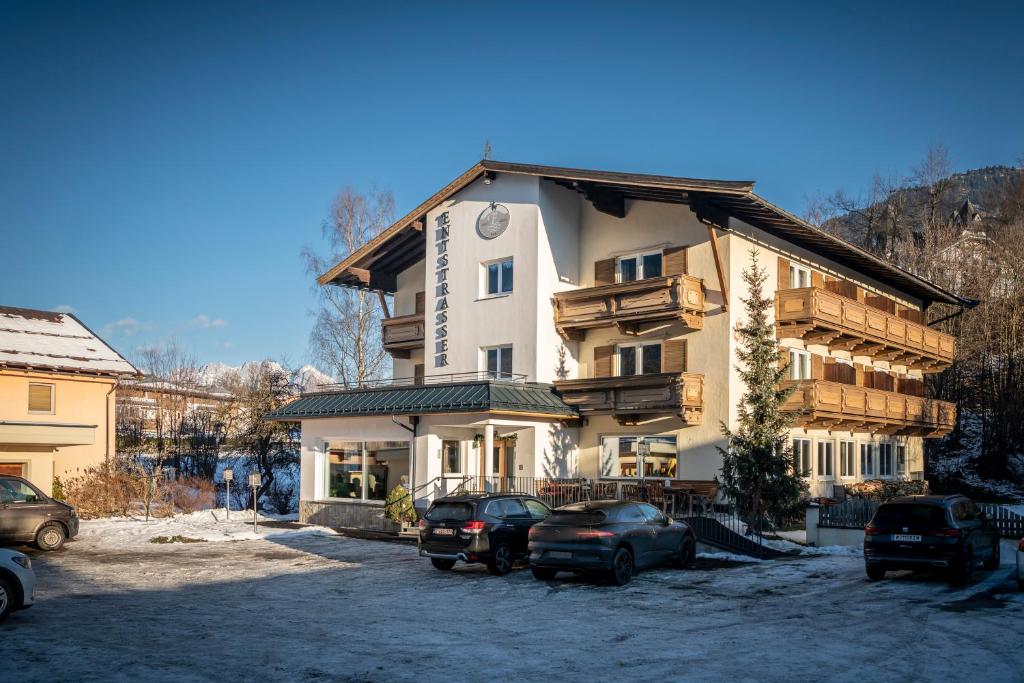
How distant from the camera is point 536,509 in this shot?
64.1ft

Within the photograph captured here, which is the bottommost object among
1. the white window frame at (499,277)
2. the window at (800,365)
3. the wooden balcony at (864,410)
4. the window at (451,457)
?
the window at (451,457)

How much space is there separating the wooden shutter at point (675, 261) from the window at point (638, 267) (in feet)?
1.39

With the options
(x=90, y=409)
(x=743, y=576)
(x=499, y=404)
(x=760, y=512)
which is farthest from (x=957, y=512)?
(x=90, y=409)

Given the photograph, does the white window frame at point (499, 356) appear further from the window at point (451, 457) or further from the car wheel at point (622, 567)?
the car wheel at point (622, 567)

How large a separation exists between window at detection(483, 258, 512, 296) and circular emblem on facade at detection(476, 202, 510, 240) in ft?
3.00

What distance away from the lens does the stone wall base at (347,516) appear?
2784cm

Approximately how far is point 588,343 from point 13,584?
66.4ft

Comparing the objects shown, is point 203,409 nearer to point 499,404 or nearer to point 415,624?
point 499,404

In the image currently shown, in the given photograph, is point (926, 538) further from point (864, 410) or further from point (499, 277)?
point (499, 277)

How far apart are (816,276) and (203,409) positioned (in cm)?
3324

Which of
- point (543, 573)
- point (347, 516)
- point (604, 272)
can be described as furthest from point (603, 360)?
point (543, 573)

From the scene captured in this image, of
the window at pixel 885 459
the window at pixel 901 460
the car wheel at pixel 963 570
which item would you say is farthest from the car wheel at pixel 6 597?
the window at pixel 901 460

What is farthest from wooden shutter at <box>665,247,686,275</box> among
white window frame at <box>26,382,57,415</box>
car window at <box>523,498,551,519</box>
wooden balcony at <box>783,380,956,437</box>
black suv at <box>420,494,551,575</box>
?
white window frame at <box>26,382,57,415</box>

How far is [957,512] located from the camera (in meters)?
16.4
